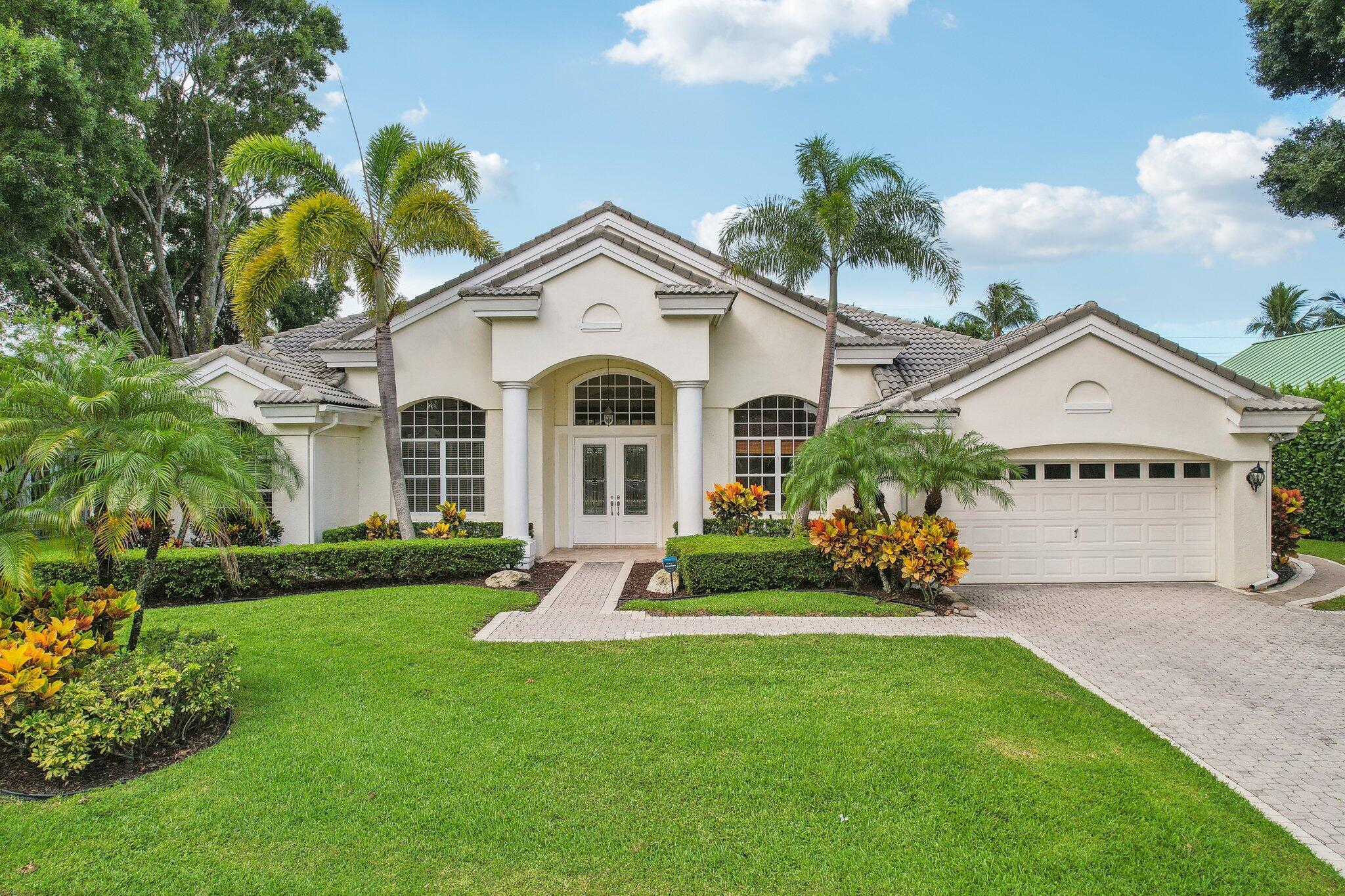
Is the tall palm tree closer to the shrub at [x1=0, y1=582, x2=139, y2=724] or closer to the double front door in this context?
the double front door

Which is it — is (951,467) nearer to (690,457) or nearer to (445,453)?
(690,457)

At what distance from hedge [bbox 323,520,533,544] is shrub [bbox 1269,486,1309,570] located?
46.0ft

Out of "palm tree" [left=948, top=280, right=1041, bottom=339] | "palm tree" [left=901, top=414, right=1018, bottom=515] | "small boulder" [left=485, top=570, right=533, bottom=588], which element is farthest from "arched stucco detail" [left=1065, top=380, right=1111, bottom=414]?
"palm tree" [left=948, top=280, right=1041, bottom=339]

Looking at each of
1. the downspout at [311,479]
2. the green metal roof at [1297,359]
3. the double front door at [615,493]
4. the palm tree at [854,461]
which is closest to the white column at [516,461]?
the double front door at [615,493]

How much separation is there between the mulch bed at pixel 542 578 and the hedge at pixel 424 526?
0.80 meters

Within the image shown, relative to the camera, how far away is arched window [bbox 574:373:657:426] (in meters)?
17.3

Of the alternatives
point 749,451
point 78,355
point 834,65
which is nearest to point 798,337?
point 749,451

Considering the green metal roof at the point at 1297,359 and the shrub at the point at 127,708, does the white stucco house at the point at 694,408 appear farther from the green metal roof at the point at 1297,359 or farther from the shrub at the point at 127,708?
the green metal roof at the point at 1297,359

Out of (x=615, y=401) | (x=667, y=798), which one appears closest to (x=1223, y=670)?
(x=667, y=798)

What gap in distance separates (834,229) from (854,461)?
169 inches

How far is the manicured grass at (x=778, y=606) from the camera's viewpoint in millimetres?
10531

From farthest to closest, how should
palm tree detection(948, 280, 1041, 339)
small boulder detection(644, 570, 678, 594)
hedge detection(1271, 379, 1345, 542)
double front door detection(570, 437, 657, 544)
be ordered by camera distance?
palm tree detection(948, 280, 1041, 339), hedge detection(1271, 379, 1345, 542), double front door detection(570, 437, 657, 544), small boulder detection(644, 570, 678, 594)

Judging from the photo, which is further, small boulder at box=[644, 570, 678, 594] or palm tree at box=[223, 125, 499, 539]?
palm tree at box=[223, 125, 499, 539]

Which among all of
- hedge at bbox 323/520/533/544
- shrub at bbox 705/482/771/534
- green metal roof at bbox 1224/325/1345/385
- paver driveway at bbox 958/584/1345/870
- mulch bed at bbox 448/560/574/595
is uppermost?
green metal roof at bbox 1224/325/1345/385
